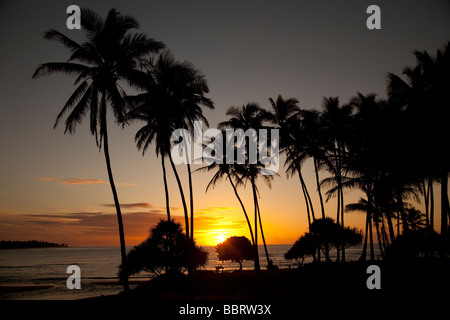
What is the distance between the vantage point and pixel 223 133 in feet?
106

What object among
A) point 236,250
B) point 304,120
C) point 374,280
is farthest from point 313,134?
point 236,250

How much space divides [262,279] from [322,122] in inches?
711

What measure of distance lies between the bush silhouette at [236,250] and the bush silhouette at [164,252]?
3112 centimetres

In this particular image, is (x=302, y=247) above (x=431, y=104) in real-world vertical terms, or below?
below

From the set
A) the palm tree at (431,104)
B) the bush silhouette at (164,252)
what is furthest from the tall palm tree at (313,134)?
the bush silhouette at (164,252)

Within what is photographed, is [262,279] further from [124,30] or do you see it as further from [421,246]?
[124,30]

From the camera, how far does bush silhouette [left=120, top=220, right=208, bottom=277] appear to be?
74.9 ft

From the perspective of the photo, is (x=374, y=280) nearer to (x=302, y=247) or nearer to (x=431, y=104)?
(x=431, y=104)

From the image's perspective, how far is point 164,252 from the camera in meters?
23.0

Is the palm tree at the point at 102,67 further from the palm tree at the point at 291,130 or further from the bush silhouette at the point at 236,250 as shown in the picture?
the bush silhouette at the point at 236,250

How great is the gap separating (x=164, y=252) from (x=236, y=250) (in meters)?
32.8

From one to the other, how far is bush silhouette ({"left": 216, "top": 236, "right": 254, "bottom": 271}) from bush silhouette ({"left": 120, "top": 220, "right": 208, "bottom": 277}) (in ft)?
102
